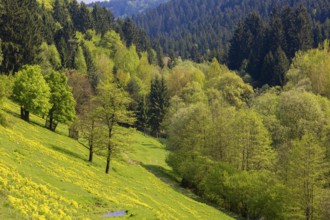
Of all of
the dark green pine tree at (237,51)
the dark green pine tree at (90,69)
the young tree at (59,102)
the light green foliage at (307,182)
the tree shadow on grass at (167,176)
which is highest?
the dark green pine tree at (237,51)

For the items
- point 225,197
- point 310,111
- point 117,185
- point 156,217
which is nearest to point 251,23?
point 310,111

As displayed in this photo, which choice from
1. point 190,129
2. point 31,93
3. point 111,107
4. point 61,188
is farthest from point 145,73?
point 61,188

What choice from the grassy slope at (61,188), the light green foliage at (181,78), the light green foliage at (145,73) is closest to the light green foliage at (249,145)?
the grassy slope at (61,188)

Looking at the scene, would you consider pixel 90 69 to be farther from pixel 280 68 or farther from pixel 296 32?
pixel 296 32

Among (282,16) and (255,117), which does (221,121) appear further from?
(282,16)

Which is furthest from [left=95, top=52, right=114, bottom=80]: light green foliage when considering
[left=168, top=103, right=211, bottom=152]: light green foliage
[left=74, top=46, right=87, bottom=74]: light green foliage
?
[left=168, top=103, right=211, bottom=152]: light green foliage

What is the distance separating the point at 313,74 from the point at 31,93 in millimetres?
79807

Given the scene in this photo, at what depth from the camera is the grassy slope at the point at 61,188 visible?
20.7 m

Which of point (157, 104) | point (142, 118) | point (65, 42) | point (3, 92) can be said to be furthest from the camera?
point (65, 42)

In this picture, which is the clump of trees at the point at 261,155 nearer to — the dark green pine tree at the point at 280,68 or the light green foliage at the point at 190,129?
the light green foliage at the point at 190,129

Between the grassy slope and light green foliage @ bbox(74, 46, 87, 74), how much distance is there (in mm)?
87802

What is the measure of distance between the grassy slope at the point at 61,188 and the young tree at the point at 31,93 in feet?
13.3

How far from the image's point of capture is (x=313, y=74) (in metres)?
109

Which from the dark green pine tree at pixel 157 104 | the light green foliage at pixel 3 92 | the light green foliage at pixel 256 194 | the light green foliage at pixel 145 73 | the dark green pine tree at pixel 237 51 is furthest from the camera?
the dark green pine tree at pixel 237 51
